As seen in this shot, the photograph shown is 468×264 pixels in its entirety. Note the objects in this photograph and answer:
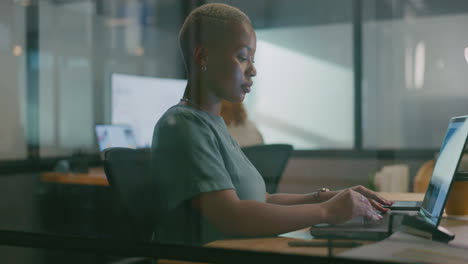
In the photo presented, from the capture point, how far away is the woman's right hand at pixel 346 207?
0.76 m

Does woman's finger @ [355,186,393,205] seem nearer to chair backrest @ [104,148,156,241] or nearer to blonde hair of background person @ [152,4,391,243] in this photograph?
blonde hair of background person @ [152,4,391,243]

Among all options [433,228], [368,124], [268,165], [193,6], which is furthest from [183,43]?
[368,124]

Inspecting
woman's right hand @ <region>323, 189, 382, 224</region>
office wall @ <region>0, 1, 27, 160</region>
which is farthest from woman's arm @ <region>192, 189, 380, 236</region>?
office wall @ <region>0, 1, 27, 160</region>

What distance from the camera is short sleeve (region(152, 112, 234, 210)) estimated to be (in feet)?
2.15

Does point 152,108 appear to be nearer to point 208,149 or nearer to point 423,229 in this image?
point 208,149

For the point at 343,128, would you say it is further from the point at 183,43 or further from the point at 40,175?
the point at 183,43

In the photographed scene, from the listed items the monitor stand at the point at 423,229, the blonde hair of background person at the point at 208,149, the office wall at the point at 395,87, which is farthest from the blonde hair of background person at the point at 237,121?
the office wall at the point at 395,87

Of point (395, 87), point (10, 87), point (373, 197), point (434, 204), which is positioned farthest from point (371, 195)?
point (395, 87)

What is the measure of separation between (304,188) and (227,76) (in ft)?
0.66

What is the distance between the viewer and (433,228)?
70 cm

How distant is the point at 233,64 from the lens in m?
0.66

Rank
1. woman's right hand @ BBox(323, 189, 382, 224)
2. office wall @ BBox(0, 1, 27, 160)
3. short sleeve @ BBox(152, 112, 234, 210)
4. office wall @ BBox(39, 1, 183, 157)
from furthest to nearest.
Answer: office wall @ BBox(39, 1, 183, 157) → office wall @ BBox(0, 1, 27, 160) → woman's right hand @ BBox(323, 189, 382, 224) → short sleeve @ BBox(152, 112, 234, 210)

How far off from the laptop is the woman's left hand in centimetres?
5

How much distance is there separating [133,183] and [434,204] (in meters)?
0.48
